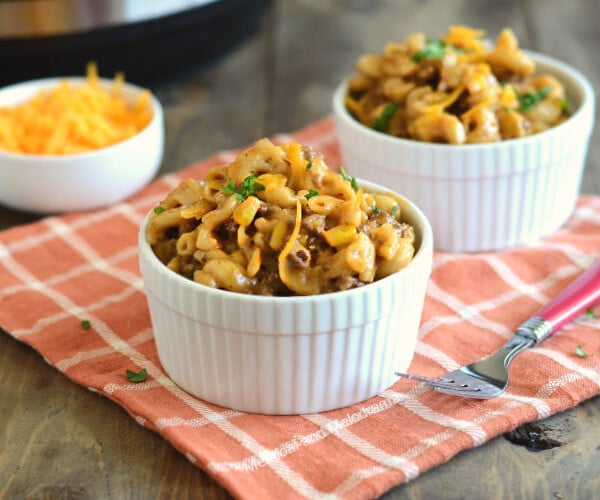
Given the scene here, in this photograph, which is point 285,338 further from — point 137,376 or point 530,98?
point 530,98

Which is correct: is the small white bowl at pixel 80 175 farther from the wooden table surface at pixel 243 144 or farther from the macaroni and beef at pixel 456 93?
the macaroni and beef at pixel 456 93

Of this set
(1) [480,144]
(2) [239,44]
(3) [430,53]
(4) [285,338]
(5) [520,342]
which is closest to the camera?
(4) [285,338]

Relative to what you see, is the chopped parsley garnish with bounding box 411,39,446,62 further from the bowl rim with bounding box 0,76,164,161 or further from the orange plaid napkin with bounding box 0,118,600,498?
the bowl rim with bounding box 0,76,164,161

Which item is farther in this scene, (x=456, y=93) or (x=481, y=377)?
(x=456, y=93)

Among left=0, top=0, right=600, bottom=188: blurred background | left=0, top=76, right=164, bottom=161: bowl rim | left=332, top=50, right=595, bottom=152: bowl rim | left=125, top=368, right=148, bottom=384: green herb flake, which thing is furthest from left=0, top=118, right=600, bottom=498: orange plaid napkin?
left=0, top=0, right=600, bottom=188: blurred background

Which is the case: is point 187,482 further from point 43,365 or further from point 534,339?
point 534,339

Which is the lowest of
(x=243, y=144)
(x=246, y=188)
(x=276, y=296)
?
(x=243, y=144)

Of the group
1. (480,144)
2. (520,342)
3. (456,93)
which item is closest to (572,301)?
(520,342)
